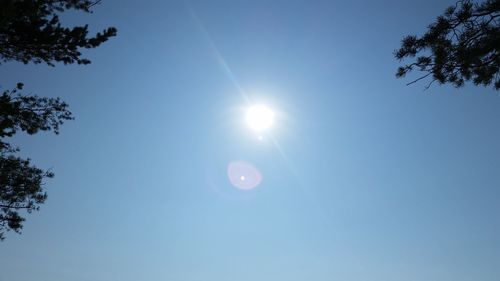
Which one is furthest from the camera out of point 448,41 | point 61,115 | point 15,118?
point 61,115

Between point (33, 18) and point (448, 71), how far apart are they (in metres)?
11.1

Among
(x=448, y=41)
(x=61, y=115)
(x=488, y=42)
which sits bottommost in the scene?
(x=488, y=42)

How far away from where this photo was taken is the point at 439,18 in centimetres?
680

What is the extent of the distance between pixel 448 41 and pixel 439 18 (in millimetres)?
505

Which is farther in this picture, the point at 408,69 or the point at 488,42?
the point at 408,69

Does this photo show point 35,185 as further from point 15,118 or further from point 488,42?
point 488,42

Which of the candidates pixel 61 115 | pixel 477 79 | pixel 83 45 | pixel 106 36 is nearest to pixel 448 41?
pixel 477 79

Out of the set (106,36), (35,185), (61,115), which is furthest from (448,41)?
(35,185)

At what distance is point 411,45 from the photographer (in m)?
6.96

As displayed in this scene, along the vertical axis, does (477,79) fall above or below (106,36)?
below

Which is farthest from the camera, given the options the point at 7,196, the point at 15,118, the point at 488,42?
the point at 7,196

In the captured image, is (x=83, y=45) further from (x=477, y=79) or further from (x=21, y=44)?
(x=477, y=79)

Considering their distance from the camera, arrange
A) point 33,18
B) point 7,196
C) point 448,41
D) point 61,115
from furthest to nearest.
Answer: point 7,196, point 61,115, point 33,18, point 448,41

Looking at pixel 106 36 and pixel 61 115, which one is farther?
pixel 61 115
